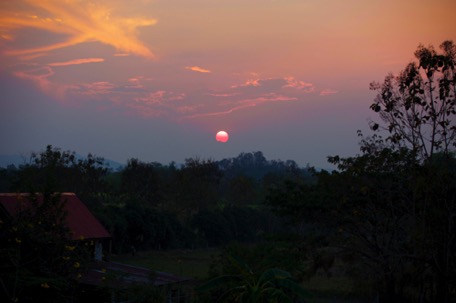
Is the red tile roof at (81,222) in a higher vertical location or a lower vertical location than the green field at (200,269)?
higher

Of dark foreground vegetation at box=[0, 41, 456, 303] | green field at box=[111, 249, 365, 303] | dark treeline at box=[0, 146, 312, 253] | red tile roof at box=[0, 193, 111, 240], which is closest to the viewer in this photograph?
dark foreground vegetation at box=[0, 41, 456, 303]

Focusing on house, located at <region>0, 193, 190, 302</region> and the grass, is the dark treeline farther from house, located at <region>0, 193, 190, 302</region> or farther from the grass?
house, located at <region>0, 193, 190, 302</region>

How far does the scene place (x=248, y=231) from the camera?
5550cm

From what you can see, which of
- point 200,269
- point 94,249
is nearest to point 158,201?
point 200,269

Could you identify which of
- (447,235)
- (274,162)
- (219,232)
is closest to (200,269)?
(219,232)

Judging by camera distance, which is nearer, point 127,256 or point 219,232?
point 127,256

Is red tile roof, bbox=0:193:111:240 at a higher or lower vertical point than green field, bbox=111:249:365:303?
higher

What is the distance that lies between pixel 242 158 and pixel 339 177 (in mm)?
136223

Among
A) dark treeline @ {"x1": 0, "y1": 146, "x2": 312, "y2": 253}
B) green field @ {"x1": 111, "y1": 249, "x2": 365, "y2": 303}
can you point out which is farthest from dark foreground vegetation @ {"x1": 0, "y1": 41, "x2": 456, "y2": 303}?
dark treeline @ {"x1": 0, "y1": 146, "x2": 312, "y2": 253}

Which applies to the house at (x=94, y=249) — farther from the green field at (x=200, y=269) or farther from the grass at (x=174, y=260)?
the grass at (x=174, y=260)

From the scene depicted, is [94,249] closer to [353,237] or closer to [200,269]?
[353,237]

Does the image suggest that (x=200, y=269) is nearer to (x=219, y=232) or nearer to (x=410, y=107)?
(x=219, y=232)

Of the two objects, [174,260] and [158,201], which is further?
[158,201]

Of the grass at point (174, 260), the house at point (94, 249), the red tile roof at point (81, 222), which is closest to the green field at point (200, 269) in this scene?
the grass at point (174, 260)
